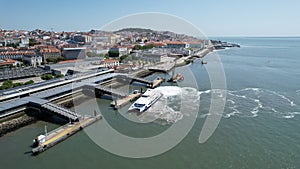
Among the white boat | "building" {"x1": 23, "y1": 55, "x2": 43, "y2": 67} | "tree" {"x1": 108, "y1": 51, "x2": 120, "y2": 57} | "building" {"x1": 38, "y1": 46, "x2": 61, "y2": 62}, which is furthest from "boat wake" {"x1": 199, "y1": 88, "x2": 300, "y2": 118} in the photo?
"building" {"x1": 38, "y1": 46, "x2": 61, "y2": 62}

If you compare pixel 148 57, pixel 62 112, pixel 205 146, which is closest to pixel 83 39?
pixel 148 57

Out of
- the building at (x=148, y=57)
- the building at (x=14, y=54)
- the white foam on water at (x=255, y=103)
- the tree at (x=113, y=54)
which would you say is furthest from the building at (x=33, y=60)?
the white foam on water at (x=255, y=103)

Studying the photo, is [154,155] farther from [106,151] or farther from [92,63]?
[92,63]

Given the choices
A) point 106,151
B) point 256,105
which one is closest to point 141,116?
point 106,151

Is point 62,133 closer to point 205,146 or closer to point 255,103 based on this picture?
point 205,146

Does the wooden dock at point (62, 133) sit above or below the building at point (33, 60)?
below

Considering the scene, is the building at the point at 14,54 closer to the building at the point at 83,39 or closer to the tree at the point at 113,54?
the tree at the point at 113,54

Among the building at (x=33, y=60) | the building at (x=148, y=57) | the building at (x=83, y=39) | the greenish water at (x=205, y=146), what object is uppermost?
the building at (x=83, y=39)

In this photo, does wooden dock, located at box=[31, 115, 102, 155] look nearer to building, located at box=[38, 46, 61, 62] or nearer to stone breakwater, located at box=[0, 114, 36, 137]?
stone breakwater, located at box=[0, 114, 36, 137]
